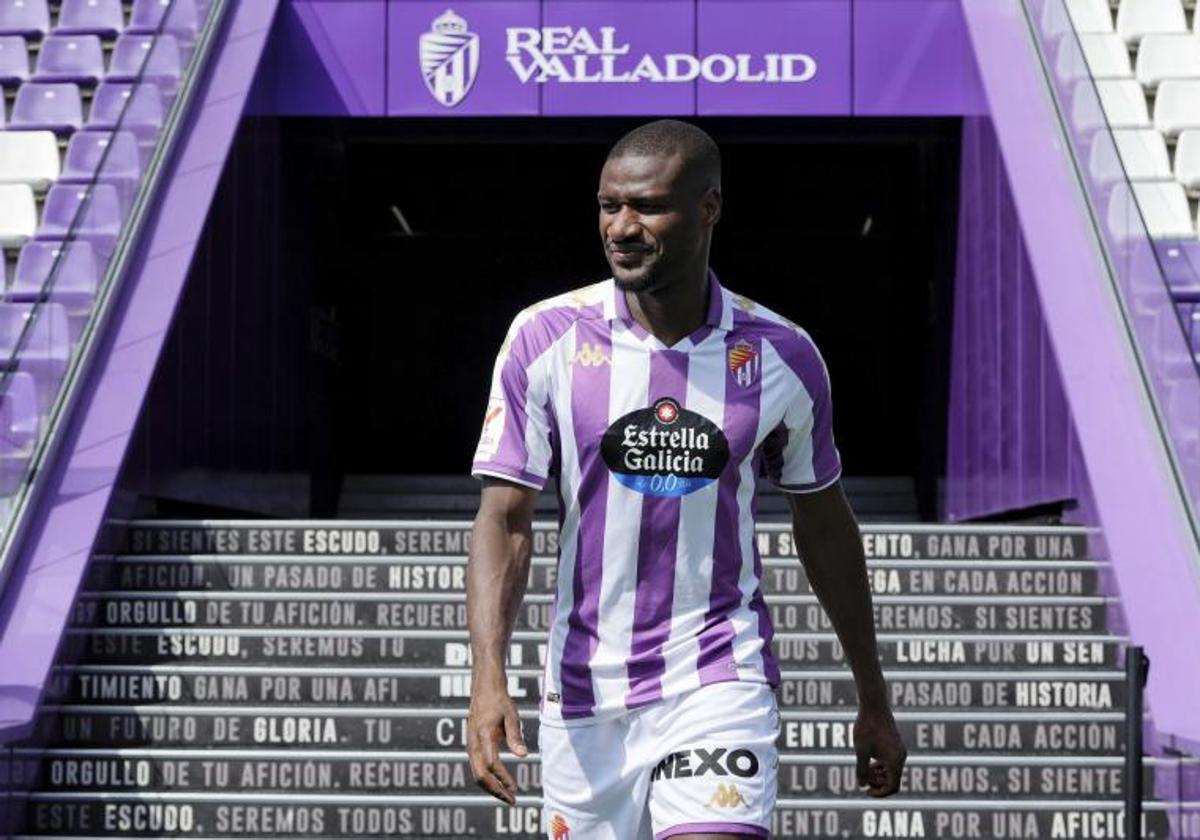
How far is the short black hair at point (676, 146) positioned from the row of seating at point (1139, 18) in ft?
31.7

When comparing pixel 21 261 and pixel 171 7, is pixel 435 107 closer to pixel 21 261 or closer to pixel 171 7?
pixel 171 7

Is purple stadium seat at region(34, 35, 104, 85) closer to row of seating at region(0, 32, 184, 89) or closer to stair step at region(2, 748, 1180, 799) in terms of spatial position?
row of seating at region(0, 32, 184, 89)

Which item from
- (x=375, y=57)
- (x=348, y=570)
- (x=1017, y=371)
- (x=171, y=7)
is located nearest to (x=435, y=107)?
(x=375, y=57)

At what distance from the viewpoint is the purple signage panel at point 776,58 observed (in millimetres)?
13578

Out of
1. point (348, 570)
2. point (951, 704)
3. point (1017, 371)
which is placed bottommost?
point (951, 704)

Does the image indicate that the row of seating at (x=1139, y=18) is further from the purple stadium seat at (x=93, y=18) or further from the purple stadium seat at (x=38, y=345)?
the purple stadium seat at (x=38, y=345)

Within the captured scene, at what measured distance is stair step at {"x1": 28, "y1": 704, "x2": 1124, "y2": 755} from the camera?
27.1 feet

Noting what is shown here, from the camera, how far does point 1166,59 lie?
12.8 m

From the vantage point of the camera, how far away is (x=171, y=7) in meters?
12.1

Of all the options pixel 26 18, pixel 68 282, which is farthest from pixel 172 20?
pixel 68 282

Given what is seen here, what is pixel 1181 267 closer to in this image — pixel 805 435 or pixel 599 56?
pixel 805 435

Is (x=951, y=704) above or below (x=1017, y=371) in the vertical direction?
below

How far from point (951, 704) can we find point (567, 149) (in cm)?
1142

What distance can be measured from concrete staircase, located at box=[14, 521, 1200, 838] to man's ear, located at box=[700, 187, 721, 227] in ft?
13.1
